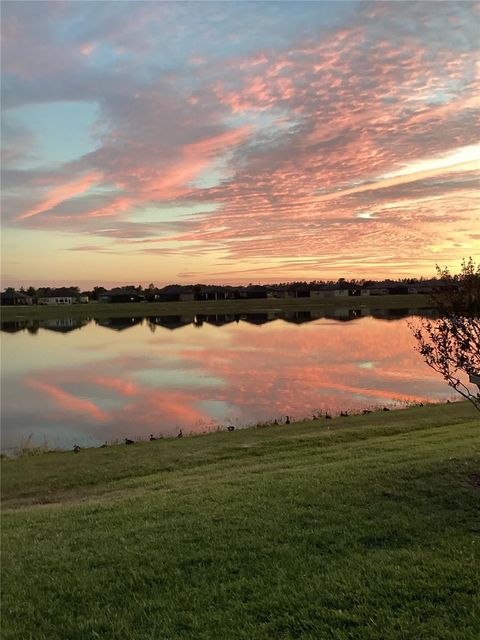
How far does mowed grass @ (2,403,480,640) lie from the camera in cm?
453

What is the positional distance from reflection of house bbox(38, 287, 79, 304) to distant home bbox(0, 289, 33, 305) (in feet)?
13.8

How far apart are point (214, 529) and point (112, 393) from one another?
72.7 feet

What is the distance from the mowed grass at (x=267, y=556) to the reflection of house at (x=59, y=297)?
506 ft

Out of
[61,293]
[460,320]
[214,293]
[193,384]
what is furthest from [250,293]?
[460,320]

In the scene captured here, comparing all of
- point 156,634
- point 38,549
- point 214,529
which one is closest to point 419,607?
point 156,634

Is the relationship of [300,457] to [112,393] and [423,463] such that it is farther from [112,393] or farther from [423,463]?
[112,393]

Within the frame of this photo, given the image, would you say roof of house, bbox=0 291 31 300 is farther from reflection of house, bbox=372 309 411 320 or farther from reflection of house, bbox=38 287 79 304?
reflection of house, bbox=372 309 411 320

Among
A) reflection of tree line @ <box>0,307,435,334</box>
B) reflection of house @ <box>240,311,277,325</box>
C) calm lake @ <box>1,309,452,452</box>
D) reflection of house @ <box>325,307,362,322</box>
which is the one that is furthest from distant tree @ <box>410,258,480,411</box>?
reflection of house @ <box>325,307,362,322</box>

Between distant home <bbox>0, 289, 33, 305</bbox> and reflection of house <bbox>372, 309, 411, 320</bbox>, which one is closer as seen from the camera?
reflection of house <bbox>372, 309, 411, 320</bbox>

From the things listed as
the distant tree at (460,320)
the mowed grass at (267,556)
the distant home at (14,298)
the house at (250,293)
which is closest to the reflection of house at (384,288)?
the house at (250,293)

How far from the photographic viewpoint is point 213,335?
193ft

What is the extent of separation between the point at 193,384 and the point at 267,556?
2365 cm

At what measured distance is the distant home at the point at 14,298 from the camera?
147625 millimetres

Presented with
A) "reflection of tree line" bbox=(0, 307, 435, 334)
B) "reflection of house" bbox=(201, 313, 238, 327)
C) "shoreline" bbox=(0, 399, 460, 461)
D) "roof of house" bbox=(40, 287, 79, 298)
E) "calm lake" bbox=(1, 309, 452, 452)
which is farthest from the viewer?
"roof of house" bbox=(40, 287, 79, 298)
